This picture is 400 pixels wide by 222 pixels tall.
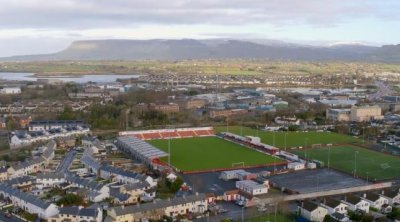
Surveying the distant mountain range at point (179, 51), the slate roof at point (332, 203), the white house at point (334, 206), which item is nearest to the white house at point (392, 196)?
the white house at point (334, 206)

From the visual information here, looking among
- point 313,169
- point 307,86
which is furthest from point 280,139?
point 307,86

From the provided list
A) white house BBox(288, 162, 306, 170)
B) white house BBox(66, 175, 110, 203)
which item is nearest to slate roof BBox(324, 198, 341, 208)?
white house BBox(288, 162, 306, 170)

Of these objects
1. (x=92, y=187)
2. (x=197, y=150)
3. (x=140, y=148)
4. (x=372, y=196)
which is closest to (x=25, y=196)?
(x=92, y=187)

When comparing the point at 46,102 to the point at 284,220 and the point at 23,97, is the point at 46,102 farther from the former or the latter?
the point at 284,220

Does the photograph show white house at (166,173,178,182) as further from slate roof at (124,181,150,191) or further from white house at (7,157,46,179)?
white house at (7,157,46,179)

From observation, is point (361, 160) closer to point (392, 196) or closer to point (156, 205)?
point (392, 196)

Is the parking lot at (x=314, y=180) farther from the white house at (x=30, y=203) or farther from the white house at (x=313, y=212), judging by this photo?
the white house at (x=30, y=203)
